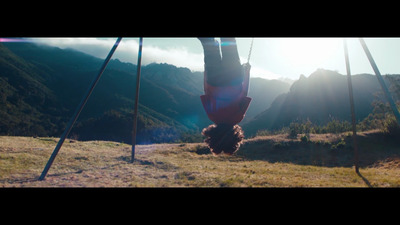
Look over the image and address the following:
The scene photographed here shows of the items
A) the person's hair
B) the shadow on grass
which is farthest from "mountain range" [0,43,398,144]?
the person's hair

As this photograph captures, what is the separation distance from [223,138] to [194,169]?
13.7 ft

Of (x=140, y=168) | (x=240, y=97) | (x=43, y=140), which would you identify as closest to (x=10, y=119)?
(x=43, y=140)

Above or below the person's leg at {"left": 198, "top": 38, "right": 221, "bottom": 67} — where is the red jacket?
below

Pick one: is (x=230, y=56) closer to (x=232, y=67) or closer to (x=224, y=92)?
(x=232, y=67)

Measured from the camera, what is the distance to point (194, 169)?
26.2 feet

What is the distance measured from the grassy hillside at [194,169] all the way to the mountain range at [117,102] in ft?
92.0

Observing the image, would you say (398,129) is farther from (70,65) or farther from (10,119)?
(70,65)

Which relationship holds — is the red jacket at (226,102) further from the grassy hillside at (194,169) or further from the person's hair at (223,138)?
the grassy hillside at (194,169)

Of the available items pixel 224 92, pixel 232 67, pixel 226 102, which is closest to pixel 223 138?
pixel 226 102

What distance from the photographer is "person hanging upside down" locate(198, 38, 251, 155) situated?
3.93 meters

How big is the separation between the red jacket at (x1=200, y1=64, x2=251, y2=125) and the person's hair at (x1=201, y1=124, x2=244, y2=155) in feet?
0.47

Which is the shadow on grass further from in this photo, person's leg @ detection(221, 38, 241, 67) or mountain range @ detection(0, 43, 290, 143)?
mountain range @ detection(0, 43, 290, 143)
